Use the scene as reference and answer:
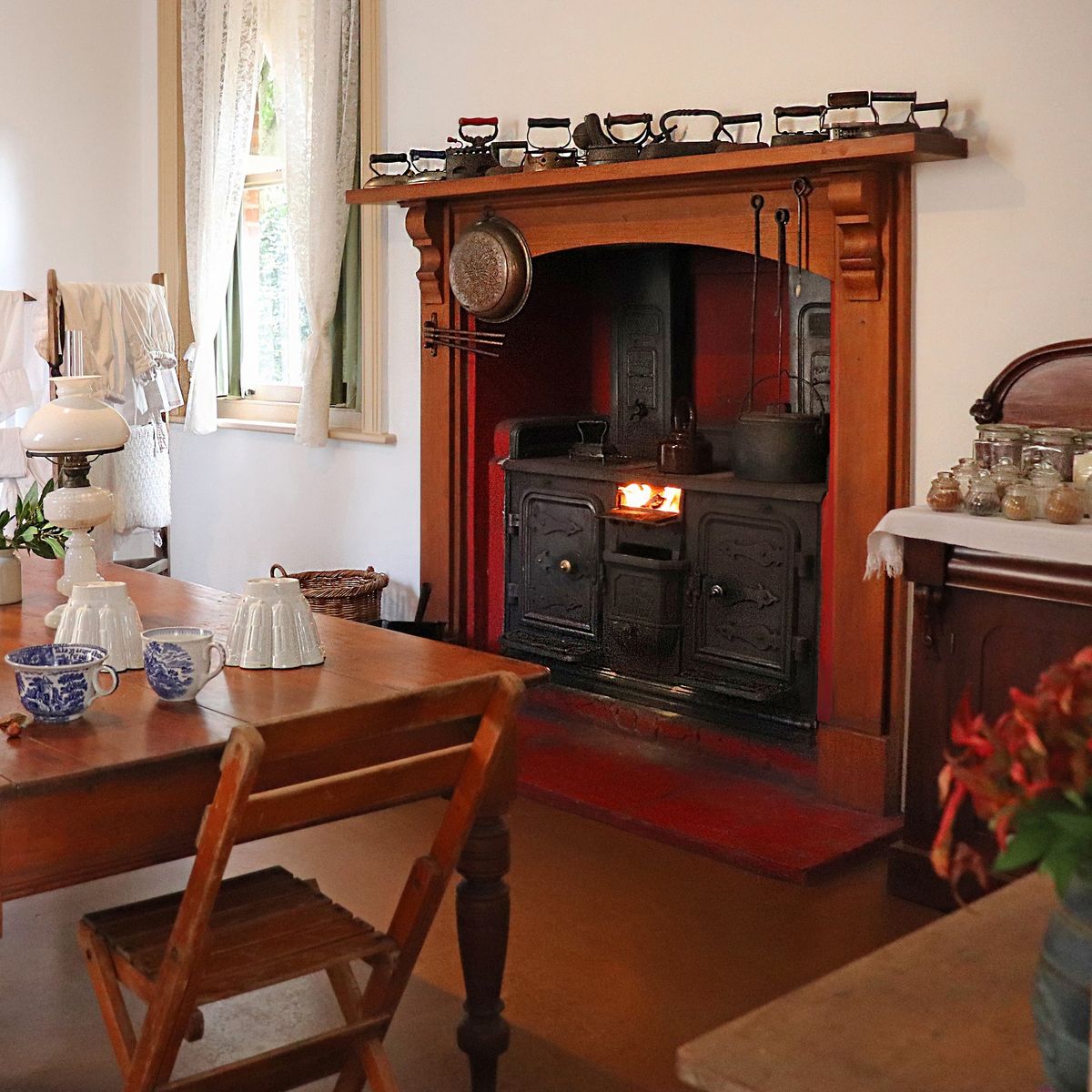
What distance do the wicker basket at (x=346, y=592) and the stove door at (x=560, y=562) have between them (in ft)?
2.10

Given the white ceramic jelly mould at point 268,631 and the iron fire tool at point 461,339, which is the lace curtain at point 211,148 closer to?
the iron fire tool at point 461,339

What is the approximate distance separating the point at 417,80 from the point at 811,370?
1973 mm

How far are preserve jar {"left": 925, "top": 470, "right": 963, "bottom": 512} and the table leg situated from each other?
1.53m

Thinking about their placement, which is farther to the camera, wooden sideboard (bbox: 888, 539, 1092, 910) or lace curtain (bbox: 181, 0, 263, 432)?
lace curtain (bbox: 181, 0, 263, 432)

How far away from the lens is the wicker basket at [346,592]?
17.3 ft

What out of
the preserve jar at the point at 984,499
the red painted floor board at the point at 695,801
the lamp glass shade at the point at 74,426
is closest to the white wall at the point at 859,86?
the preserve jar at the point at 984,499

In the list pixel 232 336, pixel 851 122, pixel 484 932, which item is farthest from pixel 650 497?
pixel 232 336

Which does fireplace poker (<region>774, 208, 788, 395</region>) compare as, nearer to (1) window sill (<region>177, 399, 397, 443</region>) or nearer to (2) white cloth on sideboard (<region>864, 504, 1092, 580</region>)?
(2) white cloth on sideboard (<region>864, 504, 1092, 580</region>)

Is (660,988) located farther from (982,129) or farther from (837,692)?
(982,129)

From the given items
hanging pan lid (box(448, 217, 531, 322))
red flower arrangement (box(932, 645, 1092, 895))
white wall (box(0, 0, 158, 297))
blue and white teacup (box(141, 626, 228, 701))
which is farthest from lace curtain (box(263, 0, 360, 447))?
red flower arrangement (box(932, 645, 1092, 895))

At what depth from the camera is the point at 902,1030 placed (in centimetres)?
118

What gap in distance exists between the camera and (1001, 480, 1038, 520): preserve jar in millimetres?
3299

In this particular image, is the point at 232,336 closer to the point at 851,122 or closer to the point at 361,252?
the point at 361,252

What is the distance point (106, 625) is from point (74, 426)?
48 cm
